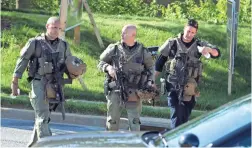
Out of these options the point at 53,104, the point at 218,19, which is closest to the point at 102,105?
the point at 53,104

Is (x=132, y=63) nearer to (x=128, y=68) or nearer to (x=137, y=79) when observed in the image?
(x=128, y=68)

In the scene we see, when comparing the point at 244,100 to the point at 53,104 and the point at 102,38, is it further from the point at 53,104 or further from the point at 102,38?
the point at 102,38

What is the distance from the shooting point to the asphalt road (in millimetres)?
9547

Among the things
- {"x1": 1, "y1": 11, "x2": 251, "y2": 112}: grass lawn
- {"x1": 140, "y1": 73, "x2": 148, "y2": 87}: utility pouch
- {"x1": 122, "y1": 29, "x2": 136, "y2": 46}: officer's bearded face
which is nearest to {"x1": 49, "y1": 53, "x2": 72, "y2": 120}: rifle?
{"x1": 122, "y1": 29, "x2": 136, "y2": 46}: officer's bearded face

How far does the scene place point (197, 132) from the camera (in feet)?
14.8

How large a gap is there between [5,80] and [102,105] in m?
2.61

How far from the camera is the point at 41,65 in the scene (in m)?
8.03

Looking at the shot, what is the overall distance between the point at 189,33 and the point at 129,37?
0.75 meters

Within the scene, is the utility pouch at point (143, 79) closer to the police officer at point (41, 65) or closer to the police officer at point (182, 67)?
the police officer at point (182, 67)

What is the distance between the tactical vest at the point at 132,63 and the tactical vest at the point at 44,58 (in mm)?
711

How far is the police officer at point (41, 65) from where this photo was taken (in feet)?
26.3

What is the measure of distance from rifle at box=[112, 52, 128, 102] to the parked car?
10.8ft

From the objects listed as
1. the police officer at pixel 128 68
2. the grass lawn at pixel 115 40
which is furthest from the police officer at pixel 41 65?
the grass lawn at pixel 115 40

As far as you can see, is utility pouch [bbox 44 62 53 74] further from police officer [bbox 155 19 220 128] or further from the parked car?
the parked car
